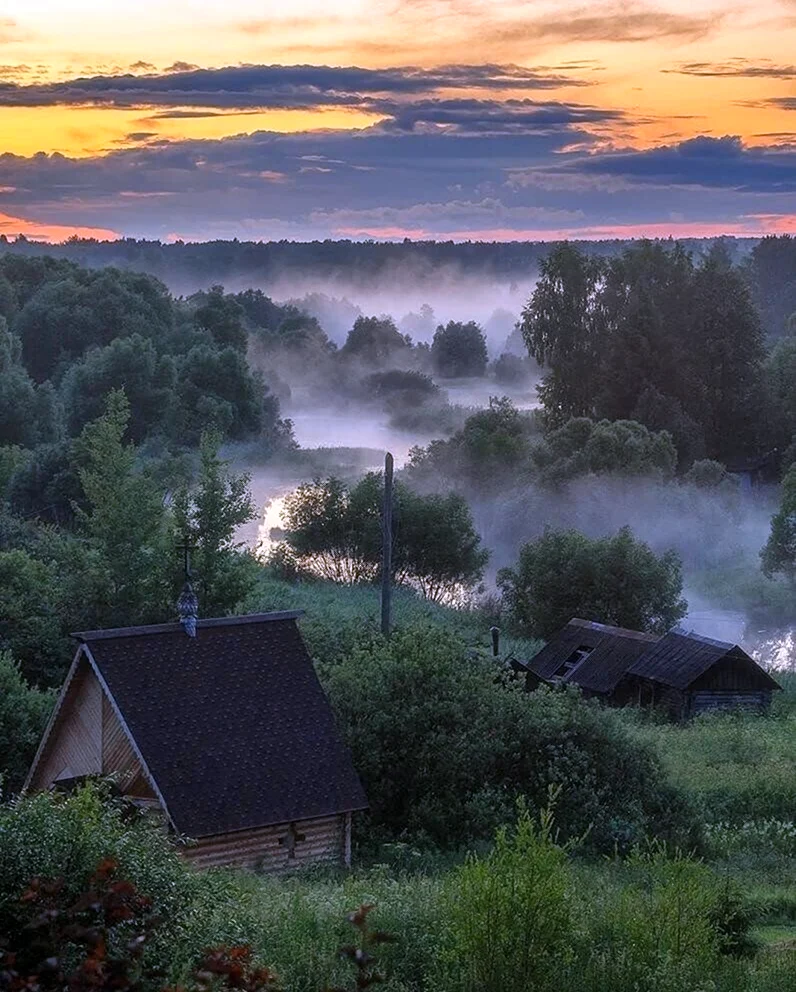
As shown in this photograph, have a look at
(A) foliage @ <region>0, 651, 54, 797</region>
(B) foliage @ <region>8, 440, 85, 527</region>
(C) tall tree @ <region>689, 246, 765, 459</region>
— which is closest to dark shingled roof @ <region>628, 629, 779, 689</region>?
(A) foliage @ <region>0, 651, 54, 797</region>

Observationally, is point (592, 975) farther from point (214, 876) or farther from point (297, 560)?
point (297, 560)

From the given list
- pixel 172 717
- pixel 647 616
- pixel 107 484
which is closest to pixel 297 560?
pixel 647 616

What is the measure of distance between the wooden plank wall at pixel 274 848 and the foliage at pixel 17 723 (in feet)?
18.0

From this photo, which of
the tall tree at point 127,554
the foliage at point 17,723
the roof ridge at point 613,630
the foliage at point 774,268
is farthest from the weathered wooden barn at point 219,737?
the foliage at point 774,268

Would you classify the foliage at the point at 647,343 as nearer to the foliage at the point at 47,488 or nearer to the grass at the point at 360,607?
the grass at the point at 360,607

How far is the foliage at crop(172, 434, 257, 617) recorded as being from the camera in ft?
99.1

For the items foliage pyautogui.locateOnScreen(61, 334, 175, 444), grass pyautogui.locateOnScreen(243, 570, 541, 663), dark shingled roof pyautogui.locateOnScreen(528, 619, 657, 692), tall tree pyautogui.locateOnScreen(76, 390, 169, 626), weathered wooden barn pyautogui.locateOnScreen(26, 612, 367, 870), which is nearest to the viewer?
weathered wooden barn pyautogui.locateOnScreen(26, 612, 367, 870)

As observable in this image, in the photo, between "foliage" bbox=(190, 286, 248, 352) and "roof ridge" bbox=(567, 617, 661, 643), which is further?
"foliage" bbox=(190, 286, 248, 352)

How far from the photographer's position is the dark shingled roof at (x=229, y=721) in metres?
19.2

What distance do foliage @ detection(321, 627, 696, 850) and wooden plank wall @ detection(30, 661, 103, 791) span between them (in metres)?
3.90

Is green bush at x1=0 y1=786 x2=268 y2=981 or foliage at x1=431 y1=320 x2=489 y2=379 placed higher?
green bush at x1=0 y1=786 x2=268 y2=981

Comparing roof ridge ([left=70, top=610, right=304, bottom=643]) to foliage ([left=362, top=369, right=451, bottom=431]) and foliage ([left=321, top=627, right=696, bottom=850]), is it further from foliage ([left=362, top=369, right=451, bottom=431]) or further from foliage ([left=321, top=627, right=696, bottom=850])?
foliage ([left=362, top=369, right=451, bottom=431])

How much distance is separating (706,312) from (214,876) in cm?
6656

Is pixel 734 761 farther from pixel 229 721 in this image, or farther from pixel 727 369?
pixel 727 369
